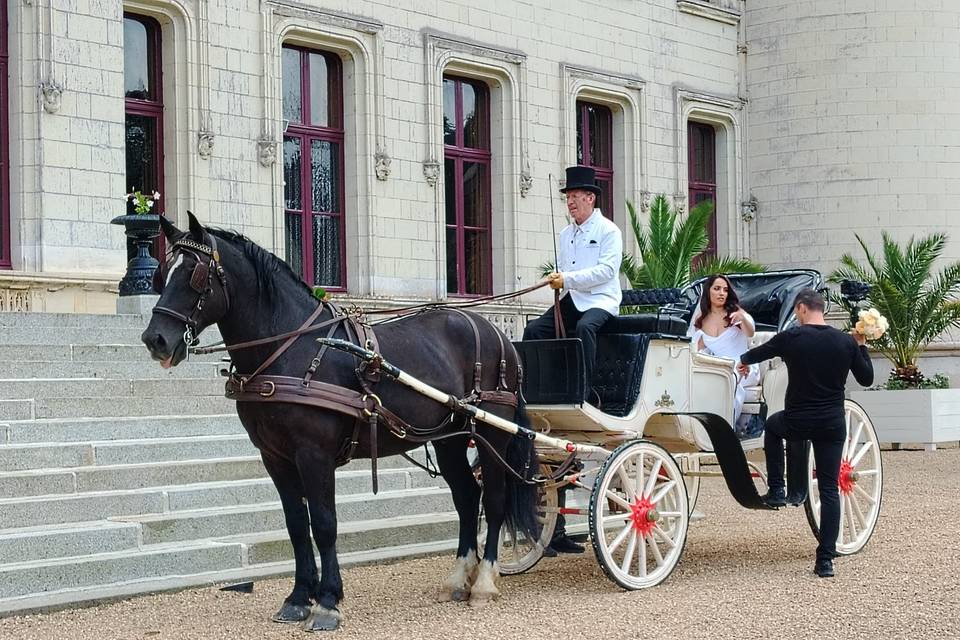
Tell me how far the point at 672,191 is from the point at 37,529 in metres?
14.6

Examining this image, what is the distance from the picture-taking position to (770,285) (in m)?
9.78

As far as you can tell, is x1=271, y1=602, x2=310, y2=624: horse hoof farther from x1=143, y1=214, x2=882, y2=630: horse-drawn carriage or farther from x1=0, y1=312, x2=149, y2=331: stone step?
x1=0, y1=312, x2=149, y2=331: stone step

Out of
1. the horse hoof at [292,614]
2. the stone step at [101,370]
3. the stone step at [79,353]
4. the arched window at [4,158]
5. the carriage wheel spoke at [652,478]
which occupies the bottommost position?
the horse hoof at [292,614]

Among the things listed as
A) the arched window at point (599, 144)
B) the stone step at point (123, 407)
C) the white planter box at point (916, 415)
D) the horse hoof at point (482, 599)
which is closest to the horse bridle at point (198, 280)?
the horse hoof at point (482, 599)

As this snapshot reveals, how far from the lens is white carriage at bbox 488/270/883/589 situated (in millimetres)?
7316

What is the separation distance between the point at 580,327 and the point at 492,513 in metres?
1.18

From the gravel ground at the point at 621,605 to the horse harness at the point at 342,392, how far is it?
0.85 meters

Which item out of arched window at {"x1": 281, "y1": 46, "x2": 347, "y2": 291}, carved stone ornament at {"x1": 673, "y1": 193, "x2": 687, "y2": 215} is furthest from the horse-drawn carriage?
carved stone ornament at {"x1": 673, "y1": 193, "x2": 687, "y2": 215}

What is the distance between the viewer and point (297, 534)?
646cm

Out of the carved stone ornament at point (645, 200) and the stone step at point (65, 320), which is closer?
the stone step at point (65, 320)

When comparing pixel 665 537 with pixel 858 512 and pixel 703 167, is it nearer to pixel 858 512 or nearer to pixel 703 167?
pixel 858 512

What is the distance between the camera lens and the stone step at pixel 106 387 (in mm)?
9242

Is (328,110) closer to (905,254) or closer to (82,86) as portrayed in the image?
(82,86)

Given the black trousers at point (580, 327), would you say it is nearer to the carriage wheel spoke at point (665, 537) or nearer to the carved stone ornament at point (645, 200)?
the carriage wheel spoke at point (665, 537)
